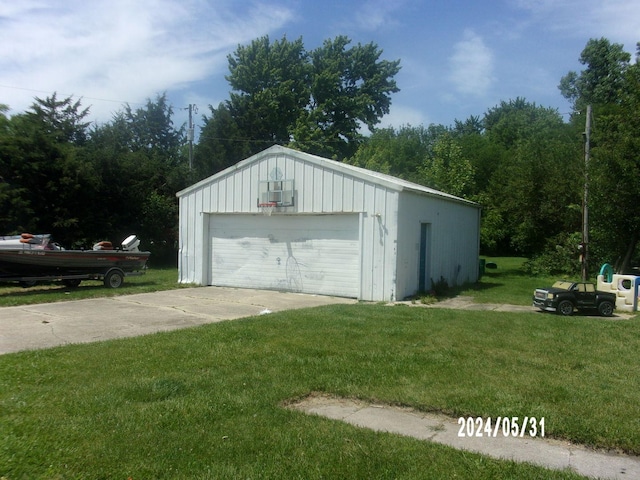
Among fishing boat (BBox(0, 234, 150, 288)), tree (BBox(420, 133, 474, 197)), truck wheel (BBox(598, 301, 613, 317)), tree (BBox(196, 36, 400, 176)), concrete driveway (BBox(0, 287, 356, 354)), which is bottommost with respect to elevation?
concrete driveway (BBox(0, 287, 356, 354))

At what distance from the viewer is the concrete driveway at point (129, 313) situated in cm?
881

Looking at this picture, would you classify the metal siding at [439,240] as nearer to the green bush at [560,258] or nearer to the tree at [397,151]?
the green bush at [560,258]

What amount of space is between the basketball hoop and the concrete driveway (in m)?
2.36

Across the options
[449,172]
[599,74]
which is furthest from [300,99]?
[599,74]

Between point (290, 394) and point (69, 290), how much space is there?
1211cm

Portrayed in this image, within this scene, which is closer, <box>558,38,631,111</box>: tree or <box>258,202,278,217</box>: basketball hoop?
<box>258,202,278,217</box>: basketball hoop

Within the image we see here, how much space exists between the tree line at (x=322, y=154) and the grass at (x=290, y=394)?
12.9m

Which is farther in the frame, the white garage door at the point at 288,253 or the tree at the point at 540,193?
the tree at the point at 540,193

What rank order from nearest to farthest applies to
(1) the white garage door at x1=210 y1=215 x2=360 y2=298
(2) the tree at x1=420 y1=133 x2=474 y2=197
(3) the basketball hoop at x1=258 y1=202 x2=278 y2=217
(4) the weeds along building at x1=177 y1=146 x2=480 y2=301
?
(4) the weeds along building at x1=177 y1=146 x2=480 y2=301 < (1) the white garage door at x1=210 y1=215 x2=360 y2=298 < (3) the basketball hoop at x1=258 y1=202 x2=278 y2=217 < (2) the tree at x1=420 y1=133 x2=474 y2=197

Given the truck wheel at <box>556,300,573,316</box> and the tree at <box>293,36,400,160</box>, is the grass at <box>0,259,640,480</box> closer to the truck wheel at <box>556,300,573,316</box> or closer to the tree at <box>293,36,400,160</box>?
the truck wheel at <box>556,300,573,316</box>

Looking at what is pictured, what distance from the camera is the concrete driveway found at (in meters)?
8.81

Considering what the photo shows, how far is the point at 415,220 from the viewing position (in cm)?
1452
